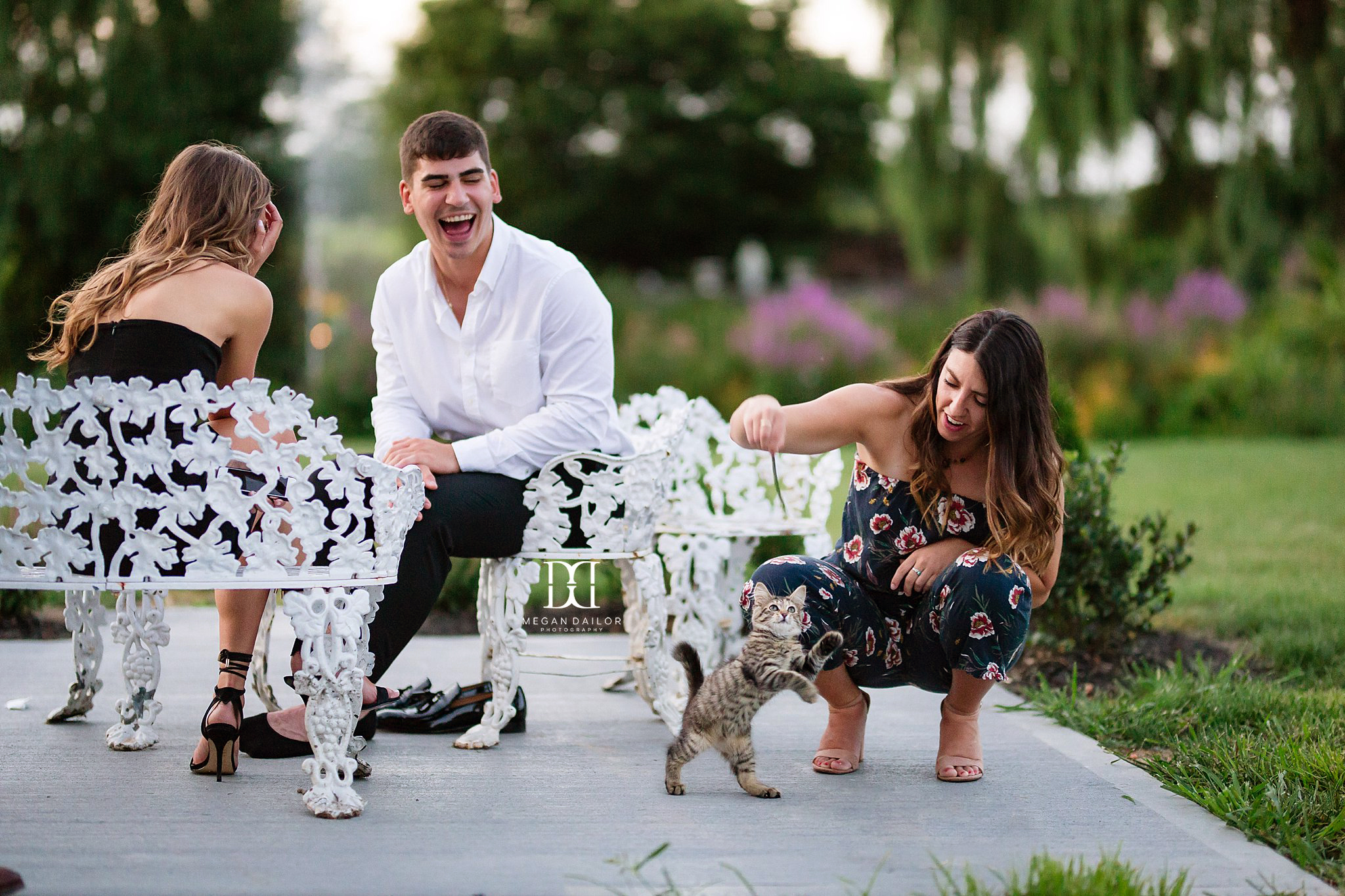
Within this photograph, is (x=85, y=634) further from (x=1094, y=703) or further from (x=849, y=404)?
(x=1094, y=703)

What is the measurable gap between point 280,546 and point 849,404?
1.34 meters

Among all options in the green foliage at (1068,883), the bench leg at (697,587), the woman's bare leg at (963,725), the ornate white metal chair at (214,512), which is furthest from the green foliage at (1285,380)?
the ornate white metal chair at (214,512)

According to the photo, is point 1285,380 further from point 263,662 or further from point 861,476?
point 263,662

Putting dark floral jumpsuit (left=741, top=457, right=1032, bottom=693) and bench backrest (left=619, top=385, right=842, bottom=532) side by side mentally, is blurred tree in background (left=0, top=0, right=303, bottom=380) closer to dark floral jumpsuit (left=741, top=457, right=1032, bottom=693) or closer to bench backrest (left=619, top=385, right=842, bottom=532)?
bench backrest (left=619, top=385, right=842, bottom=532)

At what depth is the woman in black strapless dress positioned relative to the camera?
2826 millimetres

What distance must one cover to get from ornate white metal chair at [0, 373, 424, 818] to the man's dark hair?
1.01 m

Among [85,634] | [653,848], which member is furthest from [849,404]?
[85,634]

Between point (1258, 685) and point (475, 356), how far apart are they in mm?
2498

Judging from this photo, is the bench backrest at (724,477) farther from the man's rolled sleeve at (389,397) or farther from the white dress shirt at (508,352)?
the man's rolled sleeve at (389,397)

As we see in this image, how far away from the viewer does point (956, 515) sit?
3057 millimetres

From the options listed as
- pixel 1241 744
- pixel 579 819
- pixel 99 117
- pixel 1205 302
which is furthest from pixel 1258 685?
pixel 99 117

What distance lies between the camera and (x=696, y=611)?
3.93 m

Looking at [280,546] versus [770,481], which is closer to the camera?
[280,546]

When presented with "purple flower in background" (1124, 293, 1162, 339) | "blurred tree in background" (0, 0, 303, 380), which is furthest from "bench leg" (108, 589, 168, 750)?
"purple flower in background" (1124, 293, 1162, 339)
